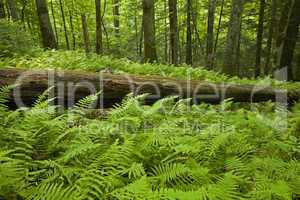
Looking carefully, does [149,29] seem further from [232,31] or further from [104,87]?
[104,87]

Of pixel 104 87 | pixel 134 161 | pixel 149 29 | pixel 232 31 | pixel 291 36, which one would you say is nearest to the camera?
pixel 134 161

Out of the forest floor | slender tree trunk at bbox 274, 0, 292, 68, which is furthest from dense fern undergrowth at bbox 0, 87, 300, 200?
slender tree trunk at bbox 274, 0, 292, 68

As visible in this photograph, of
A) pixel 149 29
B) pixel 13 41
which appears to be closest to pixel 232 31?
pixel 149 29

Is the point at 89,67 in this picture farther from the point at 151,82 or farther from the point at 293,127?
the point at 293,127

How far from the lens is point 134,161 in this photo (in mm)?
3818

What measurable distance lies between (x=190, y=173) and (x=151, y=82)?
12.0ft

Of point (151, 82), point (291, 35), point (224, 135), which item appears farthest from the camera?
point (291, 35)

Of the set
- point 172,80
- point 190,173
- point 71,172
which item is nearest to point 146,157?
→ point 190,173

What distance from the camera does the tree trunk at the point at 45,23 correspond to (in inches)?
530

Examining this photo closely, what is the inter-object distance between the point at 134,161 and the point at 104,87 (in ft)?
9.19

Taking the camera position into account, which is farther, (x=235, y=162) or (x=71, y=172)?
(x=235, y=162)

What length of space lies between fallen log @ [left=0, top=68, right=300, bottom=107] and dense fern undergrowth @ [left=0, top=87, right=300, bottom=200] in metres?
1.13

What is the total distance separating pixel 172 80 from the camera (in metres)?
7.54

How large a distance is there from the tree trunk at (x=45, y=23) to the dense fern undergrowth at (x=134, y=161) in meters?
9.57
